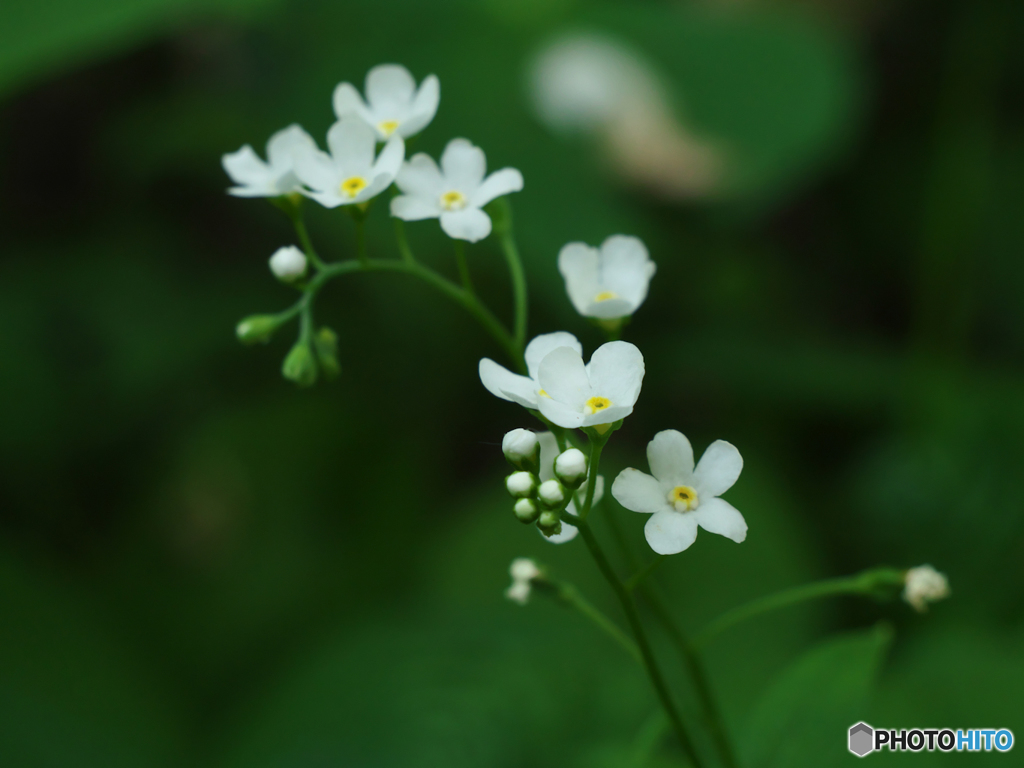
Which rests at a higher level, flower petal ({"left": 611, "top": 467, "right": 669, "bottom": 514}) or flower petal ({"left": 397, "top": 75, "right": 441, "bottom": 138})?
flower petal ({"left": 397, "top": 75, "right": 441, "bottom": 138})

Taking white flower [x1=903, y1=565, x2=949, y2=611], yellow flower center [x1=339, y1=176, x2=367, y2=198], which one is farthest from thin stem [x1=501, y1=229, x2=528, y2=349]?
white flower [x1=903, y1=565, x2=949, y2=611]

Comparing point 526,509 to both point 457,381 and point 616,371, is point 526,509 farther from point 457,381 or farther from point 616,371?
point 457,381

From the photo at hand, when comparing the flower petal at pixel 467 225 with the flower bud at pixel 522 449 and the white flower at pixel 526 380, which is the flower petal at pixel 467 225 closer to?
the white flower at pixel 526 380

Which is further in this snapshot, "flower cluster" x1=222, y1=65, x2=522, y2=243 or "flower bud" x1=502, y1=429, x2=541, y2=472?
"flower cluster" x1=222, y1=65, x2=522, y2=243

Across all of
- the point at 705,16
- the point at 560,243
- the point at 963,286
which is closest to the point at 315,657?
the point at 560,243

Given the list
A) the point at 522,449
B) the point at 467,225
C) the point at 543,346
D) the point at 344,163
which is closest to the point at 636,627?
the point at 522,449

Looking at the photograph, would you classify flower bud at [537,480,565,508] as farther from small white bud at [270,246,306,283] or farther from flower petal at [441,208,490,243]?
small white bud at [270,246,306,283]

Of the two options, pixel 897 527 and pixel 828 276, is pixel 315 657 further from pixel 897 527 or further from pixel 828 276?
pixel 828 276
